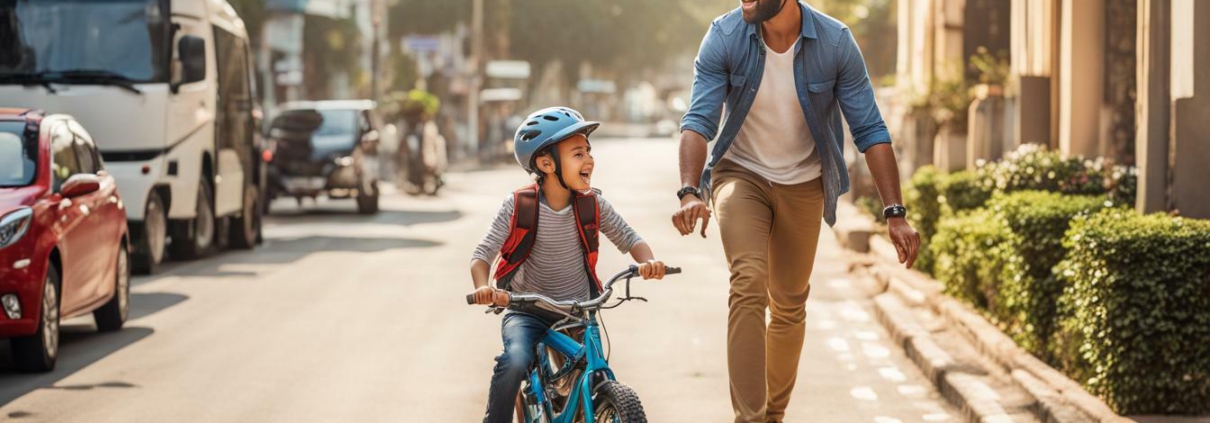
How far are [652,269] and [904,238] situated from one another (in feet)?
3.79

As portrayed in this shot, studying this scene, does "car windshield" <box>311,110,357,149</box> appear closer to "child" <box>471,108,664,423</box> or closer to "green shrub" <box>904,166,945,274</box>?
"green shrub" <box>904,166,945,274</box>

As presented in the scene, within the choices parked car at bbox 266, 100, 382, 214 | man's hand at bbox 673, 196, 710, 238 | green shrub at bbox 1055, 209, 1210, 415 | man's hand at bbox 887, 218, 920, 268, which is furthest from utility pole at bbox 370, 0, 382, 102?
man's hand at bbox 673, 196, 710, 238

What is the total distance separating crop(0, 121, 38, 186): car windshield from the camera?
11320mm

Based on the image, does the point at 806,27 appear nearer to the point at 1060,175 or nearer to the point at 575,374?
the point at 575,374

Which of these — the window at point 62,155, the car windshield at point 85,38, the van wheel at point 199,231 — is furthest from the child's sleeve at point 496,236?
the van wheel at point 199,231

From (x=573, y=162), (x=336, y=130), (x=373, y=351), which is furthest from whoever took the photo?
(x=336, y=130)

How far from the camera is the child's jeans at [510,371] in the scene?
6020mm

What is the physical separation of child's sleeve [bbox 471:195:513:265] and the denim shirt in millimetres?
759

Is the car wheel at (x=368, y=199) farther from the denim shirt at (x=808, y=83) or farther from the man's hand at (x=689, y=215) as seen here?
the man's hand at (x=689, y=215)

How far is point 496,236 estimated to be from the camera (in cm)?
628

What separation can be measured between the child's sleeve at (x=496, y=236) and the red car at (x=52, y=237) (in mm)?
4624

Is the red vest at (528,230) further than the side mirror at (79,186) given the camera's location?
No

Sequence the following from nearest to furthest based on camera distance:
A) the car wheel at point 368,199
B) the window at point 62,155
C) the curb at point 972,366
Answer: the curb at point 972,366 < the window at point 62,155 < the car wheel at point 368,199

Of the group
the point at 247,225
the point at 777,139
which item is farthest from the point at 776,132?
the point at 247,225
